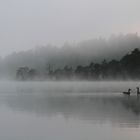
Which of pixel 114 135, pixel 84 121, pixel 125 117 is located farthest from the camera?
pixel 125 117

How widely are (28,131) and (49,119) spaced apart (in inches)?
198

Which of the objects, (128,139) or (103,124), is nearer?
(128,139)

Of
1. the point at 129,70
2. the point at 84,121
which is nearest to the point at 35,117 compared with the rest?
the point at 84,121

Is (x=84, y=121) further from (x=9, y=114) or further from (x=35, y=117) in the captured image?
(x=9, y=114)

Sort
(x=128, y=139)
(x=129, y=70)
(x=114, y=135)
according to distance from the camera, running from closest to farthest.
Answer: (x=128, y=139) → (x=114, y=135) → (x=129, y=70)

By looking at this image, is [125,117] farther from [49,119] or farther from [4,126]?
[4,126]

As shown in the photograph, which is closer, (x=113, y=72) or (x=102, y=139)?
(x=102, y=139)

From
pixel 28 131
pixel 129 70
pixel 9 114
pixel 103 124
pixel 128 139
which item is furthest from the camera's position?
pixel 129 70

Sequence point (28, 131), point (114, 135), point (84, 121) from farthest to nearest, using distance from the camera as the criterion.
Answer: point (84, 121)
point (28, 131)
point (114, 135)

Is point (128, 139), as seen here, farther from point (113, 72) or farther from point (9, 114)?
point (113, 72)

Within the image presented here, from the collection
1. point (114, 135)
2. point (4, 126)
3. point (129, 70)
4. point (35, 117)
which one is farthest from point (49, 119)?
point (129, 70)

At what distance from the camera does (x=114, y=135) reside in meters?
17.8

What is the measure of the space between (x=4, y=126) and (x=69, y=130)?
384 centimetres

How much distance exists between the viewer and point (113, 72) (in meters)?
129
